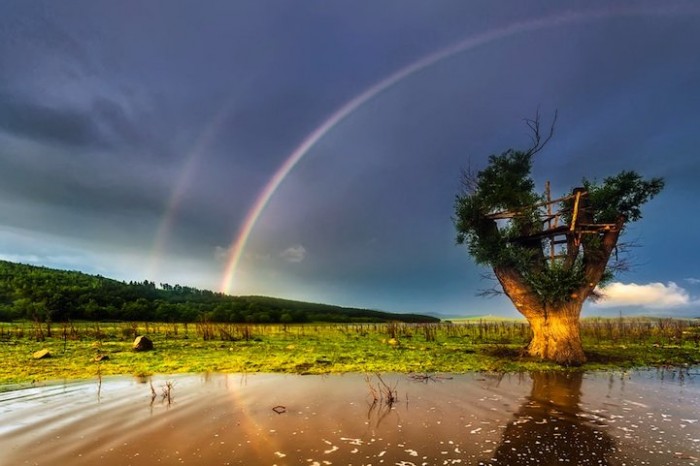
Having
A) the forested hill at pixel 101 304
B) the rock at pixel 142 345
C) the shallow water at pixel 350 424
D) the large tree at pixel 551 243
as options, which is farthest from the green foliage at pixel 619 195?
the forested hill at pixel 101 304

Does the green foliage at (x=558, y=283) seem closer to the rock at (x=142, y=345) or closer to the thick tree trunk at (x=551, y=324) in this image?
the thick tree trunk at (x=551, y=324)

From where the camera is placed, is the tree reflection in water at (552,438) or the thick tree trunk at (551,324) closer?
the tree reflection in water at (552,438)

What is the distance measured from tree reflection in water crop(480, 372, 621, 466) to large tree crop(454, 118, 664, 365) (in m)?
9.19

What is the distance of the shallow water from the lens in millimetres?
8031

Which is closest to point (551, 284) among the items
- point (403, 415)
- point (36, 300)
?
point (403, 415)

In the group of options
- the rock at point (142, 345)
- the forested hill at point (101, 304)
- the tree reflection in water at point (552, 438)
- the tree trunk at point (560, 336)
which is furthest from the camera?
the forested hill at point (101, 304)

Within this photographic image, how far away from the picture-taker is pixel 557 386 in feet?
51.1

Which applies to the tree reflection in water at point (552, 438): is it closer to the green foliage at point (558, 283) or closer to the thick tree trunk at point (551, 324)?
the thick tree trunk at point (551, 324)

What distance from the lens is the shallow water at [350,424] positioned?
803 centimetres

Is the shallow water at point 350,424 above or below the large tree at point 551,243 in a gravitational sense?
below

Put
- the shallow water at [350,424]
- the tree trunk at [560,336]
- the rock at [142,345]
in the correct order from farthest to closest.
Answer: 1. the rock at [142,345]
2. the tree trunk at [560,336]
3. the shallow water at [350,424]

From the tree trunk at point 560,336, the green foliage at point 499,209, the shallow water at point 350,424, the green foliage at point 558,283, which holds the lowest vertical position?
the shallow water at point 350,424

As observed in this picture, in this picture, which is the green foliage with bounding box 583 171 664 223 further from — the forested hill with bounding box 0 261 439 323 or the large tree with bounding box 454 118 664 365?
the forested hill with bounding box 0 261 439 323

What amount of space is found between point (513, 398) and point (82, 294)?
370 feet
